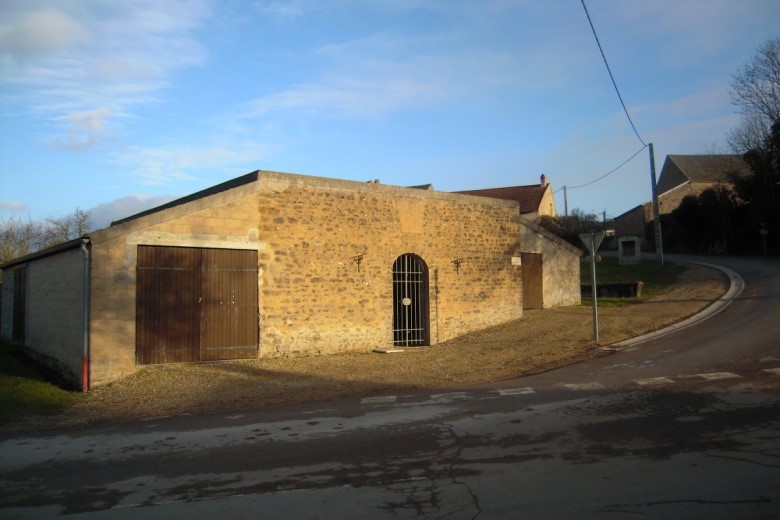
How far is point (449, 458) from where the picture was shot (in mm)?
6074

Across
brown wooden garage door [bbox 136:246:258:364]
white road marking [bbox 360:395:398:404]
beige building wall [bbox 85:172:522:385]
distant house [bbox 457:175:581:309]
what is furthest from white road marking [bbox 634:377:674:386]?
distant house [bbox 457:175:581:309]

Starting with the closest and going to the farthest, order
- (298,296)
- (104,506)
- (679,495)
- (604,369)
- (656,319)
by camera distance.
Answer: (679,495) → (104,506) → (604,369) → (298,296) → (656,319)

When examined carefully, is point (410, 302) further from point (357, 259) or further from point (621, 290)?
point (621, 290)

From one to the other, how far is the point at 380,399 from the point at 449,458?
12.5ft

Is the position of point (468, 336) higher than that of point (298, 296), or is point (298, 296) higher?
point (298, 296)

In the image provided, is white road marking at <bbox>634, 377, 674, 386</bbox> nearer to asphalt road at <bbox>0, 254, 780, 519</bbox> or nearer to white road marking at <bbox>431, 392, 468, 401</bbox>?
asphalt road at <bbox>0, 254, 780, 519</bbox>

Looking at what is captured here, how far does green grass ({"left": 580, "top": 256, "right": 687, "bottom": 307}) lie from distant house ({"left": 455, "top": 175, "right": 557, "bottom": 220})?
574 inches

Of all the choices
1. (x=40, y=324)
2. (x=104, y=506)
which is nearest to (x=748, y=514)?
(x=104, y=506)

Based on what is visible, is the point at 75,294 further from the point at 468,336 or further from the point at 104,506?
the point at 468,336

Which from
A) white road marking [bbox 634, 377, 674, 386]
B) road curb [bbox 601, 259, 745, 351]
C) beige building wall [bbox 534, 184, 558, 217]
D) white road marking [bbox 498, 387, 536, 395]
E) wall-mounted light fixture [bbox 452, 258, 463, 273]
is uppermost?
beige building wall [bbox 534, 184, 558, 217]

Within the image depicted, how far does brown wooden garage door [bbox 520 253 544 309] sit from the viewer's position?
66.7ft

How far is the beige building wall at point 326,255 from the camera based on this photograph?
39.5ft

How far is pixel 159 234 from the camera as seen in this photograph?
496 inches

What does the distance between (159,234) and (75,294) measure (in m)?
2.09
